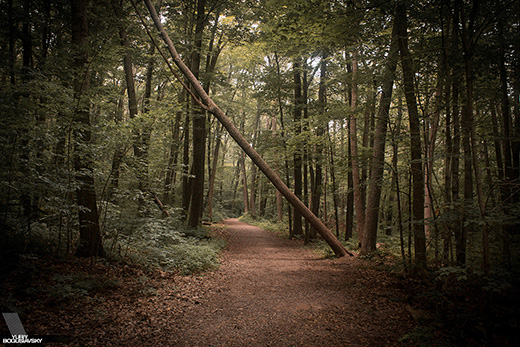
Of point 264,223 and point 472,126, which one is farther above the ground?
point 472,126

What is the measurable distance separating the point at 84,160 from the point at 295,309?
17.6 feet

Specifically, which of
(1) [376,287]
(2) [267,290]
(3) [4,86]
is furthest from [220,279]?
(3) [4,86]

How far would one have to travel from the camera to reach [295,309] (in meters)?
4.30

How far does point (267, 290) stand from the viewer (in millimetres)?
5312

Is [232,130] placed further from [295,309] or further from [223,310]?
[295,309]

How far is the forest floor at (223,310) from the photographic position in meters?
3.22

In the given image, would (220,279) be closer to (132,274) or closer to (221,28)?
(132,274)

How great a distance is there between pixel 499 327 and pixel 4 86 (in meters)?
8.58

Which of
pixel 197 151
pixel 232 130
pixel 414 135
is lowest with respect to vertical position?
pixel 414 135

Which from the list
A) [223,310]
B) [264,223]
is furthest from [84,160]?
[264,223]

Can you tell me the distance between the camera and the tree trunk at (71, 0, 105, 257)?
4.92 m

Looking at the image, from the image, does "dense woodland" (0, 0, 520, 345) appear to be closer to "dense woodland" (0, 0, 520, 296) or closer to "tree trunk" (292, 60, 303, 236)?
"dense woodland" (0, 0, 520, 296)

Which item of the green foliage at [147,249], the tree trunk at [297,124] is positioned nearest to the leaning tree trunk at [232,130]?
the green foliage at [147,249]

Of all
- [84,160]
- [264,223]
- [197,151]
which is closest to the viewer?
[84,160]
